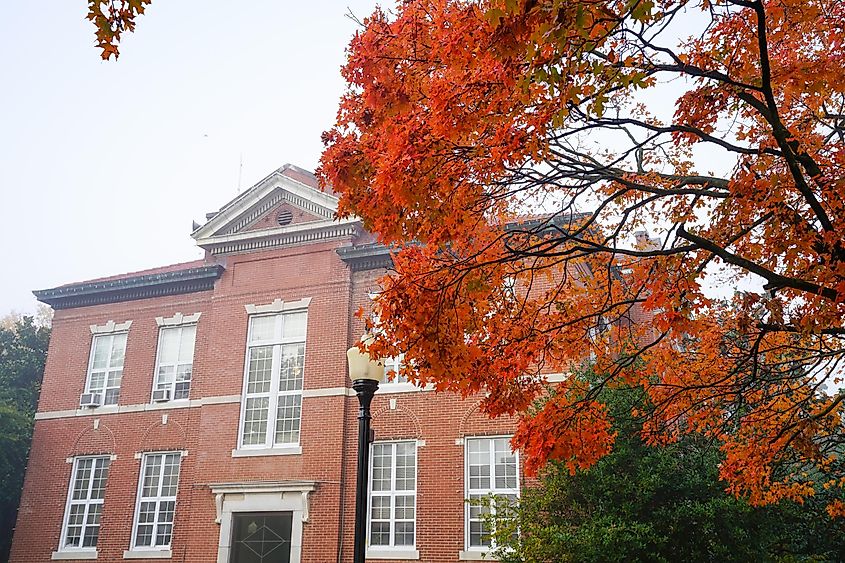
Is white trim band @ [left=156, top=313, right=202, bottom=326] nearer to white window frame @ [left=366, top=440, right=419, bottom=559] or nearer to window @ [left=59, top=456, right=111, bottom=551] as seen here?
window @ [left=59, top=456, right=111, bottom=551]

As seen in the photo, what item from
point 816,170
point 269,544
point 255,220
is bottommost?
point 269,544

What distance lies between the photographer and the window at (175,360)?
21.2 meters

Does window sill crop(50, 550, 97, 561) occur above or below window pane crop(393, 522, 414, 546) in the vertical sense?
below

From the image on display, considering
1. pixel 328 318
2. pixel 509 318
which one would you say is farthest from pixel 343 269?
pixel 509 318

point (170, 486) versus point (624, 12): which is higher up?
point (624, 12)

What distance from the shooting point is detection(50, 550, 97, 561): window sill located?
20.1 metres

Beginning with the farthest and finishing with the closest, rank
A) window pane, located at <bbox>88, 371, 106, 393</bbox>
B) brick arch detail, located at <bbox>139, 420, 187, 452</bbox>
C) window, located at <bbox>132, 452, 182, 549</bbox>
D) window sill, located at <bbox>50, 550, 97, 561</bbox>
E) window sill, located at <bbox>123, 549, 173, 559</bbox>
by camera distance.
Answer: window pane, located at <bbox>88, 371, 106, 393</bbox> → brick arch detail, located at <bbox>139, 420, 187, 452</bbox> → window sill, located at <bbox>50, 550, 97, 561</bbox> → window, located at <bbox>132, 452, 182, 549</bbox> → window sill, located at <bbox>123, 549, 173, 559</bbox>

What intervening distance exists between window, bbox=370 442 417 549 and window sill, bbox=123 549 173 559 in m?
5.76

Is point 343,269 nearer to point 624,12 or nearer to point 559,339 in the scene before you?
point 559,339

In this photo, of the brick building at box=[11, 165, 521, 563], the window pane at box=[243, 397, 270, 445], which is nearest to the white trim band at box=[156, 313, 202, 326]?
the brick building at box=[11, 165, 521, 563]

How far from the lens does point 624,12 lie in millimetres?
5906

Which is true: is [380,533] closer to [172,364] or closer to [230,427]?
[230,427]

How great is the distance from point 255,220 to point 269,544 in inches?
340

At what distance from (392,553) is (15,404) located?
15.5 metres
